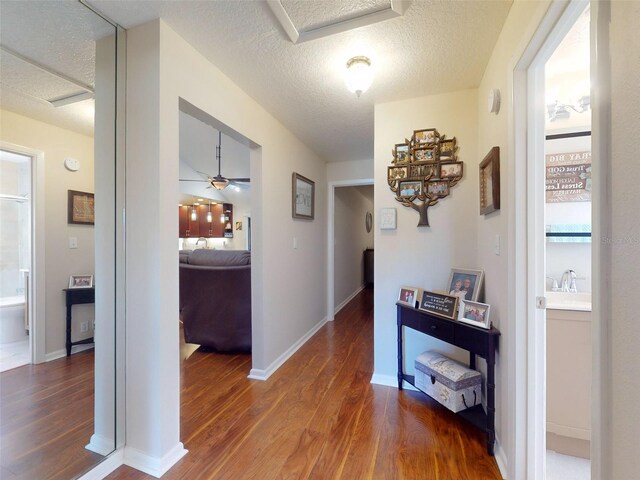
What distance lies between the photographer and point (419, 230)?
7.33 ft

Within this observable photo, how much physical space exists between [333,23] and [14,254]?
2.00 meters

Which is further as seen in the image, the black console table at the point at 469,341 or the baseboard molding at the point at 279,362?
the baseboard molding at the point at 279,362

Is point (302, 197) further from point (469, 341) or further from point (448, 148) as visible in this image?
point (469, 341)

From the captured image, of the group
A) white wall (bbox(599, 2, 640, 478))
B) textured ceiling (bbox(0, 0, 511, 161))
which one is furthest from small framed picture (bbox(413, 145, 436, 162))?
white wall (bbox(599, 2, 640, 478))

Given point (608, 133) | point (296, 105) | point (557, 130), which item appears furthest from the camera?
point (296, 105)

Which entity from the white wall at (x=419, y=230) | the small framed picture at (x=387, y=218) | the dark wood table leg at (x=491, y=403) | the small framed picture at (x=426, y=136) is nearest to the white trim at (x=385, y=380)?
the white wall at (x=419, y=230)

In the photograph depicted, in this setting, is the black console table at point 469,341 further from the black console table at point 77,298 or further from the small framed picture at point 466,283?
the black console table at point 77,298

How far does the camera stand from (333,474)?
1.40 meters

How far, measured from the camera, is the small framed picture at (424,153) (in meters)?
2.17

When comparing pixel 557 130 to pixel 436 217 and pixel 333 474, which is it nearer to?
pixel 436 217

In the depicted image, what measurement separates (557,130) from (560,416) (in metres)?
1.75

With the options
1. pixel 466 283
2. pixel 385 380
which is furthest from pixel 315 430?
pixel 466 283

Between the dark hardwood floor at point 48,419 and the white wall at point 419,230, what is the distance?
77.3 inches

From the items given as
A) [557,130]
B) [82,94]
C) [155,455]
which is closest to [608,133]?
[557,130]
